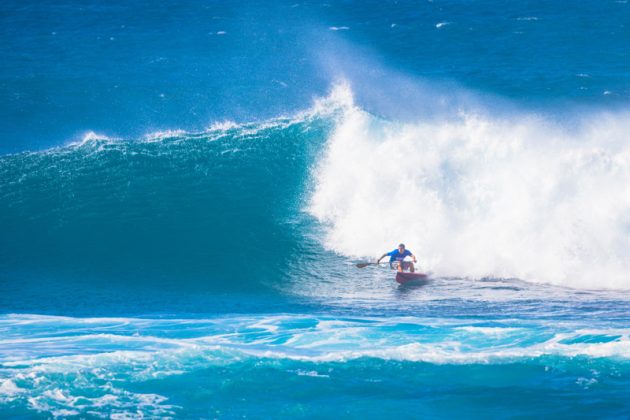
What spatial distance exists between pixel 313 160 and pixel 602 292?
10.8 m

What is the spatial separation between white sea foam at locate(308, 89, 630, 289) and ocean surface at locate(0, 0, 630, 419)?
7 centimetres

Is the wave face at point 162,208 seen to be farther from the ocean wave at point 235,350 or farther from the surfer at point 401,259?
the ocean wave at point 235,350

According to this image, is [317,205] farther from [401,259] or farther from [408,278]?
[408,278]

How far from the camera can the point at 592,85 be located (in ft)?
97.0

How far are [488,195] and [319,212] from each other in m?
5.22

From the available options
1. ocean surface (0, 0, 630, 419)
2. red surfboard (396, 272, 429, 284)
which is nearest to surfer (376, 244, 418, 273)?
red surfboard (396, 272, 429, 284)

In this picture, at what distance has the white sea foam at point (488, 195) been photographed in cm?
2111

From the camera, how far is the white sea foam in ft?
69.3

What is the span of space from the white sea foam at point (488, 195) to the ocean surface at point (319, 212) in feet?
0.23

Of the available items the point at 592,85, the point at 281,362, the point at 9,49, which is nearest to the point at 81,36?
the point at 9,49

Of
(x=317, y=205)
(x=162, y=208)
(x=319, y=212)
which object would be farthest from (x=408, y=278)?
(x=162, y=208)

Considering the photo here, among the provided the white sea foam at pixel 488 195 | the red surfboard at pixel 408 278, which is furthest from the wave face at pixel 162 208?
the red surfboard at pixel 408 278

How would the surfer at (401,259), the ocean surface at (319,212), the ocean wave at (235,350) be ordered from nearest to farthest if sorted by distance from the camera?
1. the ocean wave at (235,350)
2. the ocean surface at (319,212)
3. the surfer at (401,259)

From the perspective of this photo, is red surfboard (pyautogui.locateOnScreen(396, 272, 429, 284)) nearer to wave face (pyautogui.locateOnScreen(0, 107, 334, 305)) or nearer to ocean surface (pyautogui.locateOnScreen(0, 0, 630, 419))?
ocean surface (pyautogui.locateOnScreen(0, 0, 630, 419))
